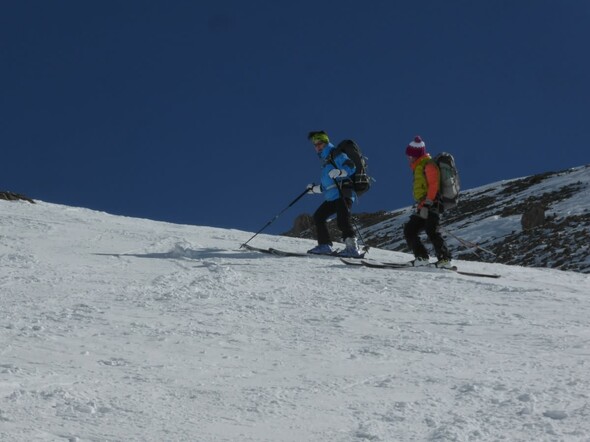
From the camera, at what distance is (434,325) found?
6.82 m

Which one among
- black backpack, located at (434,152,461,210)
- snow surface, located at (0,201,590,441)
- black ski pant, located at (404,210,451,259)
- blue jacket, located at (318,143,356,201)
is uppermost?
blue jacket, located at (318,143,356,201)

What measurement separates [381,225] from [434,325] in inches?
1667

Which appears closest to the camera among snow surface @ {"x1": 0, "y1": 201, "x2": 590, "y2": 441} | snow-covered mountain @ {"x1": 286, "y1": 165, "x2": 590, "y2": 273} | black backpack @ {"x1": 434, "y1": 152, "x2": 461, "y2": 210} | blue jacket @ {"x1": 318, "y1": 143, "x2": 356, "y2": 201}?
snow surface @ {"x1": 0, "y1": 201, "x2": 590, "y2": 441}

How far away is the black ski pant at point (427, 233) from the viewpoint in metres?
10.7

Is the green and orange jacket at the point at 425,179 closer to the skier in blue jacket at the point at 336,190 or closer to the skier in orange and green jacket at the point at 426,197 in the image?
the skier in orange and green jacket at the point at 426,197

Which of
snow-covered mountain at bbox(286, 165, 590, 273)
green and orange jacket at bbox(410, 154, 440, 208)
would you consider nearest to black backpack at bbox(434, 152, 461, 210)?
green and orange jacket at bbox(410, 154, 440, 208)

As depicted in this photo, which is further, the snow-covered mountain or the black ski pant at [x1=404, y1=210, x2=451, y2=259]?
the snow-covered mountain

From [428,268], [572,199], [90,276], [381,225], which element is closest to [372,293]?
[428,268]

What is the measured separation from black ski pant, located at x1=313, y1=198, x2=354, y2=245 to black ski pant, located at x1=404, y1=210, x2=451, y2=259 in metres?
0.91

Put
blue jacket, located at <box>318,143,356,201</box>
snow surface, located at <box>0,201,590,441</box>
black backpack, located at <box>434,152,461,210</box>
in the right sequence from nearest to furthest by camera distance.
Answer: snow surface, located at <box>0,201,590,441</box> → black backpack, located at <box>434,152,461,210</box> → blue jacket, located at <box>318,143,356,201</box>

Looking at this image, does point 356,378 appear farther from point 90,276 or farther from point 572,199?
point 572,199

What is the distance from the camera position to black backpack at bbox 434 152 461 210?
10406 millimetres

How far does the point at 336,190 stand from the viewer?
37.6 feet

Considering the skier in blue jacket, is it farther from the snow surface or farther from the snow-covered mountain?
the snow-covered mountain
